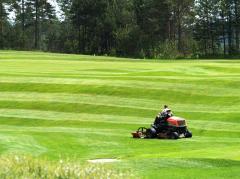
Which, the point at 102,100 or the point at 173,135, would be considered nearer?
the point at 173,135

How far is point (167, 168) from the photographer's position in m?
15.0

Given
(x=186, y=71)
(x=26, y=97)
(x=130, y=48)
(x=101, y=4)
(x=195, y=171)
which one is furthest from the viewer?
(x=101, y=4)

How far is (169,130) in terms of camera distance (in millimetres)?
26172

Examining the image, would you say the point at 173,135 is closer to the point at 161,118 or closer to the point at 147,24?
the point at 161,118

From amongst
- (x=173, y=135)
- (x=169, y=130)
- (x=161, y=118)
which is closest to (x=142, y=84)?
(x=161, y=118)

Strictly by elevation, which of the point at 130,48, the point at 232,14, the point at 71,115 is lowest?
the point at 71,115

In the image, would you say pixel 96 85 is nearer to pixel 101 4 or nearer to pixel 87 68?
pixel 87 68

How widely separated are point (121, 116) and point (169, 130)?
21.2ft

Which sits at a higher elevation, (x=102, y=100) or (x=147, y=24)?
(x=147, y=24)

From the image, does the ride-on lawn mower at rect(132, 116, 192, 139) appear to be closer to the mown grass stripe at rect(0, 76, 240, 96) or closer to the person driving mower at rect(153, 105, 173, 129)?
the person driving mower at rect(153, 105, 173, 129)

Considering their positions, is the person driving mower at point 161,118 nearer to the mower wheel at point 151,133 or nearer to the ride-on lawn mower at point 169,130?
the ride-on lawn mower at point 169,130

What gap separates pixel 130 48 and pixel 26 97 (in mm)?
72526

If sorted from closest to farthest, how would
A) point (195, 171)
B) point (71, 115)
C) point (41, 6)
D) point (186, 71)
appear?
point (195, 171), point (71, 115), point (186, 71), point (41, 6)

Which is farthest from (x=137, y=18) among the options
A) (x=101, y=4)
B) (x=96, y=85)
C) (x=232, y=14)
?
(x=96, y=85)
